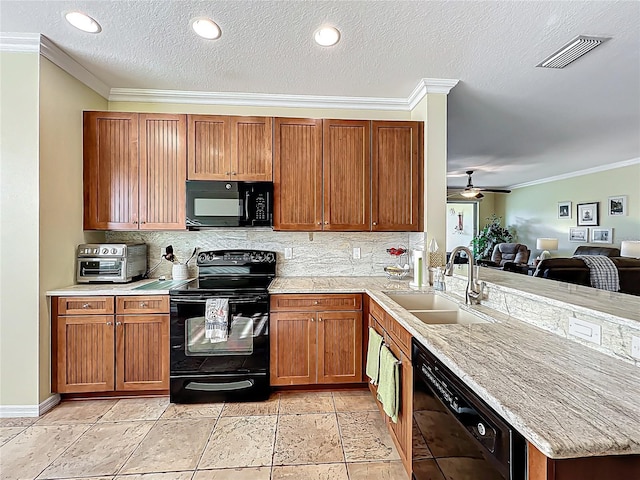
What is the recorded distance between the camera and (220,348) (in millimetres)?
2652

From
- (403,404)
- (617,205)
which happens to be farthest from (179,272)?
(617,205)

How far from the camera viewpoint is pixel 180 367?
262 cm

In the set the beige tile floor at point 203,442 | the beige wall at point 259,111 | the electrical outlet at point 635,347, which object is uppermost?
the beige wall at point 259,111

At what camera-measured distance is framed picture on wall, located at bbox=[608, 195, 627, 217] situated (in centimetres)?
619

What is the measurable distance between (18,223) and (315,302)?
2.27m

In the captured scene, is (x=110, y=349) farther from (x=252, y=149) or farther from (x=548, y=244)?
(x=548, y=244)

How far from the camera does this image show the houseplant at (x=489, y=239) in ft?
30.1

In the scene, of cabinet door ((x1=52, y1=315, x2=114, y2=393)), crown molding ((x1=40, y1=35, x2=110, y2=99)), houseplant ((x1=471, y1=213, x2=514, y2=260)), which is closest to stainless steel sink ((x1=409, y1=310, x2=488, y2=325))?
cabinet door ((x1=52, y1=315, x2=114, y2=393))

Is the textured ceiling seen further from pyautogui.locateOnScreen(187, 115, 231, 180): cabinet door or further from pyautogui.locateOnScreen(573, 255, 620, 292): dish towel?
pyautogui.locateOnScreen(573, 255, 620, 292): dish towel

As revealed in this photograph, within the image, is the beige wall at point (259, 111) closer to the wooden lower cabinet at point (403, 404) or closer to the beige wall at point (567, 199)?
the wooden lower cabinet at point (403, 404)

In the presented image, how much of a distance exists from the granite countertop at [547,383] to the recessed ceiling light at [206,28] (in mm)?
2168

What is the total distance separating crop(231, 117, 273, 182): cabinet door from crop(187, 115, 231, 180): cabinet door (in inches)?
2.5

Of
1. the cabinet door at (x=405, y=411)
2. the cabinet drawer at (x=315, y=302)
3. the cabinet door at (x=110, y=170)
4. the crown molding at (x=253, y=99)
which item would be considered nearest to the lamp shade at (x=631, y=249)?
the crown molding at (x=253, y=99)

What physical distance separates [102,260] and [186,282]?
0.71 m
